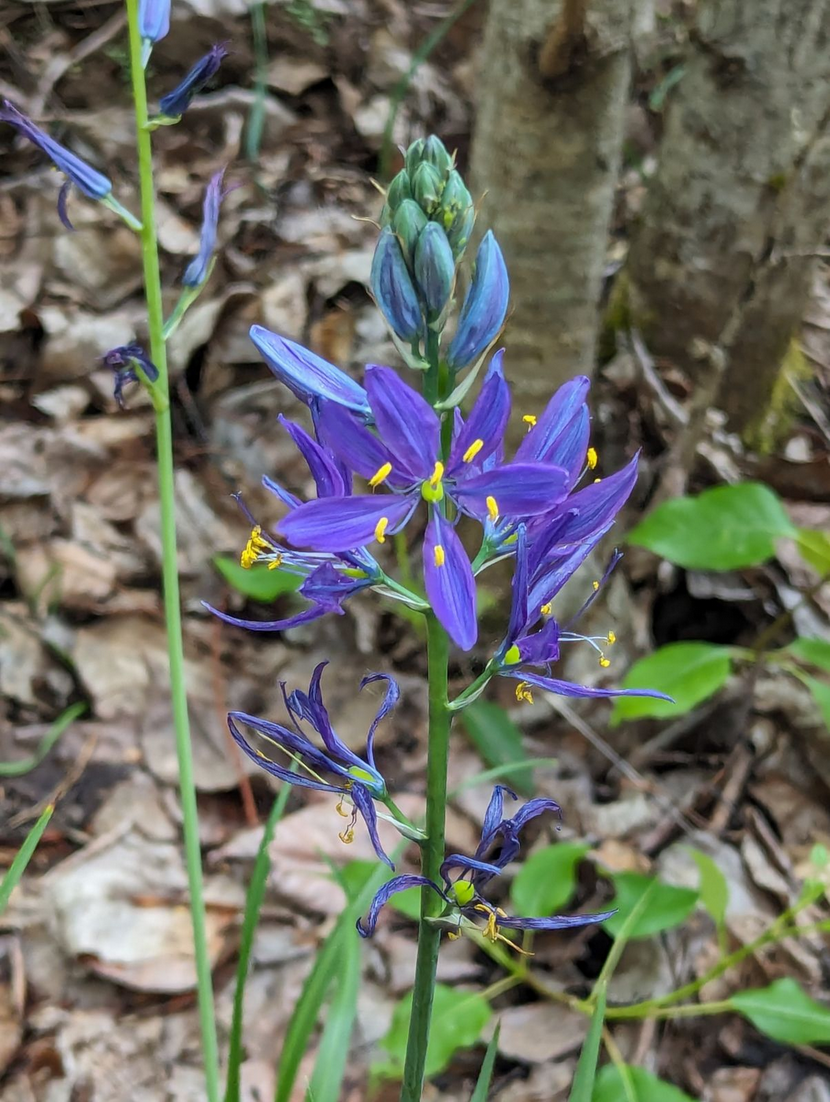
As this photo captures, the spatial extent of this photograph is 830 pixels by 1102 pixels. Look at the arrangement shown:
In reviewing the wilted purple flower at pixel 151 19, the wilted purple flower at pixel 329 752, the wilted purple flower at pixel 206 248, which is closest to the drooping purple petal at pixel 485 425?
the wilted purple flower at pixel 329 752

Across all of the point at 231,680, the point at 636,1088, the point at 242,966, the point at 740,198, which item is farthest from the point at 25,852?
the point at 740,198

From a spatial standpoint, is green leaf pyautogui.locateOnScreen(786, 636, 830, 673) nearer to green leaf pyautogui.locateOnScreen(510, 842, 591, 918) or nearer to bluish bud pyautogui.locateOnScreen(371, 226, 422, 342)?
green leaf pyautogui.locateOnScreen(510, 842, 591, 918)

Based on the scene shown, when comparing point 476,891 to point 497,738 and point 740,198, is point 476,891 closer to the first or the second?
point 497,738

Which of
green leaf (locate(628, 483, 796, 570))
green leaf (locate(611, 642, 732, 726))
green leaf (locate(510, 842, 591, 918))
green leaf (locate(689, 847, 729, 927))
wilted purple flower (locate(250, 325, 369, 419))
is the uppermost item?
wilted purple flower (locate(250, 325, 369, 419))

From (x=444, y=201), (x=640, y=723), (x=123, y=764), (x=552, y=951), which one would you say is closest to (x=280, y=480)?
(x=123, y=764)

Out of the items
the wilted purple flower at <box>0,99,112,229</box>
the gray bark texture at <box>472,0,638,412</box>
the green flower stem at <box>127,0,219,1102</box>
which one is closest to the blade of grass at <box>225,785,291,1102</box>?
the green flower stem at <box>127,0,219,1102</box>

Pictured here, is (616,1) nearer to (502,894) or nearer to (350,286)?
(350,286)

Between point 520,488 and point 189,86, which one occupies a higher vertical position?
point 189,86
